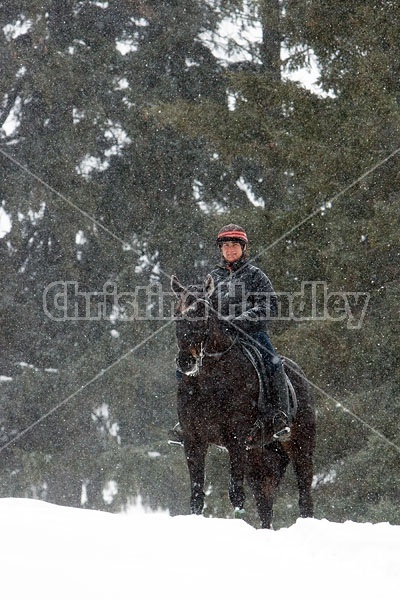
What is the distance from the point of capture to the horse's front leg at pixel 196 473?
919cm

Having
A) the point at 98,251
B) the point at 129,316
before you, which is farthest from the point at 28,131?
the point at 129,316

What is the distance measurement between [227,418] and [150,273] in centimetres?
1569

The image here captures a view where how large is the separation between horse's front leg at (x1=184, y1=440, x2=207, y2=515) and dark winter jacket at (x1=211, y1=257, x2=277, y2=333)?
131cm

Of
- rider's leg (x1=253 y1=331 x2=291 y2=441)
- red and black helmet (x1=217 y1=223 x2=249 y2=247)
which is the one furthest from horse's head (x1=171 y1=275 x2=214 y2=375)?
rider's leg (x1=253 y1=331 x2=291 y2=441)

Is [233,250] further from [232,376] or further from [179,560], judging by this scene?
[179,560]

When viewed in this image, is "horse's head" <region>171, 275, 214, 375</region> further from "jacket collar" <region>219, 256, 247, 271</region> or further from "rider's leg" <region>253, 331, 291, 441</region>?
"rider's leg" <region>253, 331, 291, 441</region>

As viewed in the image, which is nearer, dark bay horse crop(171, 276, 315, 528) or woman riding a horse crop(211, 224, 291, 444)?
dark bay horse crop(171, 276, 315, 528)

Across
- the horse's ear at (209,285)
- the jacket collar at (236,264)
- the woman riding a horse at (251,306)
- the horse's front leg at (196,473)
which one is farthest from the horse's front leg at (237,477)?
the jacket collar at (236,264)

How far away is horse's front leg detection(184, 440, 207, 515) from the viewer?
30.1 feet

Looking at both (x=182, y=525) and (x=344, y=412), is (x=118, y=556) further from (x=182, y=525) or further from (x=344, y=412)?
(x=344, y=412)

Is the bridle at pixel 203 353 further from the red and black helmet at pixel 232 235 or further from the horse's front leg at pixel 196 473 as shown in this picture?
the red and black helmet at pixel 232 235

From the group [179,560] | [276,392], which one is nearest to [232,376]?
[276,392]

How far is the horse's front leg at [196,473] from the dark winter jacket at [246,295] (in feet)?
4.30

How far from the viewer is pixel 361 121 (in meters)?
16.3
